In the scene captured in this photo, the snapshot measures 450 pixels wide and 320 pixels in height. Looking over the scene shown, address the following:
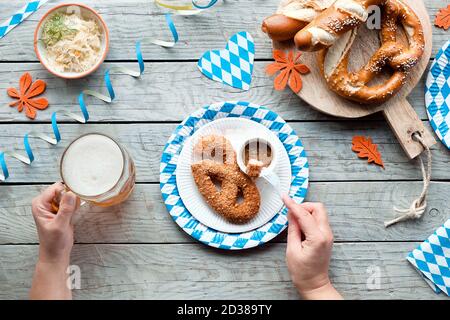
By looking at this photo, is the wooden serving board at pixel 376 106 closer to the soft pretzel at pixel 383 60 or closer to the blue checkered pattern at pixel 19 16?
the soft pretzel at pixel 383 60

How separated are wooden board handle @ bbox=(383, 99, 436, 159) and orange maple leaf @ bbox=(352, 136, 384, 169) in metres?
0.08

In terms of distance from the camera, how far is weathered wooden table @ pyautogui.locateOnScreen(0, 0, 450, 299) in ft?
5.34

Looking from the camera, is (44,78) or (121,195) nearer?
(121,195)

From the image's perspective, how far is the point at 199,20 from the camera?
1685mm

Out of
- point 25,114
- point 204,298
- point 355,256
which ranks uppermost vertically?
point 25,114

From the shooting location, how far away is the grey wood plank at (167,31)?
1677 mm

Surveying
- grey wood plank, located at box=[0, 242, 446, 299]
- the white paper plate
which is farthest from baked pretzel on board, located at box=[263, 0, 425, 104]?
grey wood plank, located at box=[0, 242, 446, 299]

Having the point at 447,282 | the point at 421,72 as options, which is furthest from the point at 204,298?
the point at 421,72

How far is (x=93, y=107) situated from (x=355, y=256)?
88 centimetres

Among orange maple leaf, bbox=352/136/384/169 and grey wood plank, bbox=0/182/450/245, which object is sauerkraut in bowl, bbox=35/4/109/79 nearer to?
grey wood plank, bbox=0/182/450/245

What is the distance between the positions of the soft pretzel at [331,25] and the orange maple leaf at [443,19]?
261 millimetres

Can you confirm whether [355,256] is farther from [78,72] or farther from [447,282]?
[78,72]

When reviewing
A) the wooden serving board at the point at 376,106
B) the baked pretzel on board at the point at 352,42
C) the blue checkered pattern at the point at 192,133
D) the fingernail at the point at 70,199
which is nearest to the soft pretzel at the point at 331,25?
the baked pretzel on board at the point at 352,42

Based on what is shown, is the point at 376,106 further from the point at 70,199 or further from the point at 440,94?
the point at 70,199
